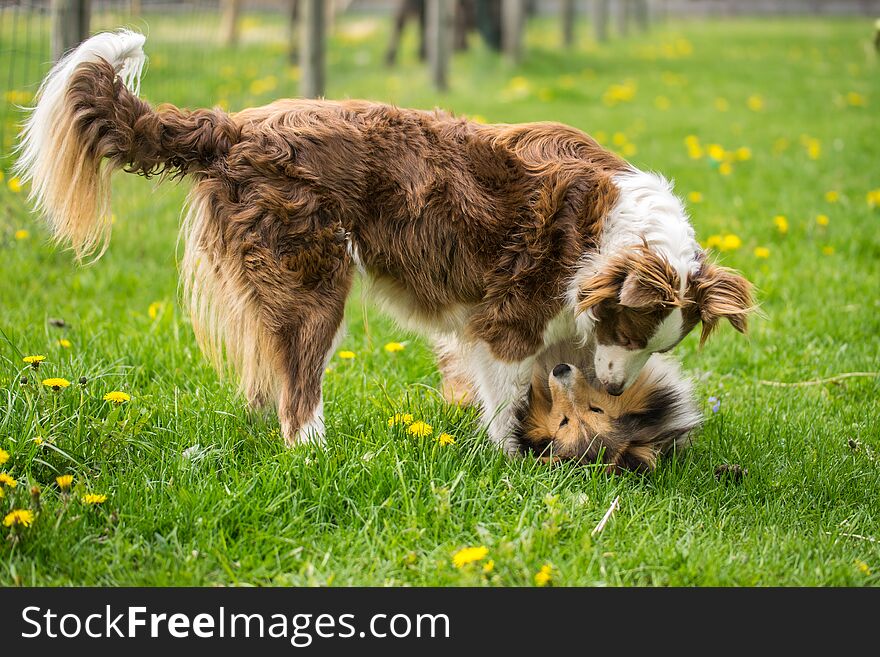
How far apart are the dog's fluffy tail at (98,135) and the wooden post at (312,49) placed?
4845mm

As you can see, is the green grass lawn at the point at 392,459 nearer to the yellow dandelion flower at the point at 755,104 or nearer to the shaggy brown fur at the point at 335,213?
the shaggy brown fur at the point at 335,213

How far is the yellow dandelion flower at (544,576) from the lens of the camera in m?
2.71

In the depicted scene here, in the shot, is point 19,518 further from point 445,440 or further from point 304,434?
point 445,440

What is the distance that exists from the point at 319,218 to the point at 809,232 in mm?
4531

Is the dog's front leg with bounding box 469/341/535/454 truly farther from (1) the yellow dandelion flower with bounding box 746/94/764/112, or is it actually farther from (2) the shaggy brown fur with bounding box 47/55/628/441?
(1) the yellow dandelion flower with bounding box 746/94/764/112

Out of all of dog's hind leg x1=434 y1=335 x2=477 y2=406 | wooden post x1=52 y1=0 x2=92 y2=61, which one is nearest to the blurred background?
wooden post x1=52 y1=0 x2=92 y2=61

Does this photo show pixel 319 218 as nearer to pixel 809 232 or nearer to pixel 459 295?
pixel 459 295

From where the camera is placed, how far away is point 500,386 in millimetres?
3781

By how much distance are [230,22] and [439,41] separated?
3781mm

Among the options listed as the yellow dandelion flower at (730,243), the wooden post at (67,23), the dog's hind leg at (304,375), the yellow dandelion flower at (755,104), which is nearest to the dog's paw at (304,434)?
the dog's hind leg at (304,375)

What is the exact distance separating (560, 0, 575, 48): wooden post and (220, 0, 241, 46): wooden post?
589 centimetres

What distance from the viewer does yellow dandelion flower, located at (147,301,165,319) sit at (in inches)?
184

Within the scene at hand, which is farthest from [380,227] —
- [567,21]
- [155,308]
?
[567,21]
